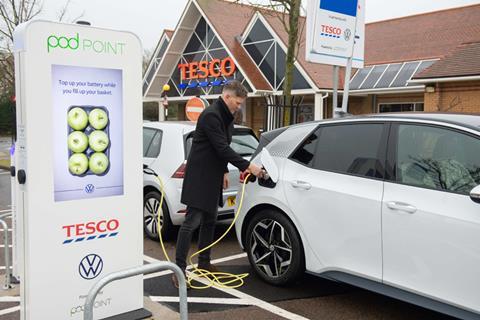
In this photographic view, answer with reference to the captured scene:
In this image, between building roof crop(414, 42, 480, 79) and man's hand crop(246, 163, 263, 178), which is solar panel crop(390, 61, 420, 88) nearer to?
building roof crop(414, 42, 480, 79)

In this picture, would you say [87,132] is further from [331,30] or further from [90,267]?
[331,30]

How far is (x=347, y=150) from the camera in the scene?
14.2 ft

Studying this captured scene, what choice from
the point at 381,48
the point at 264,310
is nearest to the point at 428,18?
the point at 381,48

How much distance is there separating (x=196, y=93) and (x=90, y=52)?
22.7 metres

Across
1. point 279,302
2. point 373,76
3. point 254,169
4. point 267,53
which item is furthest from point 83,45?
point 267,53

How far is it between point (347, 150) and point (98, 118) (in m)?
2.08

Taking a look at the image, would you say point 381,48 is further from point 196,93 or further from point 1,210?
point 1,210

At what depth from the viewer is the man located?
15.5 ft

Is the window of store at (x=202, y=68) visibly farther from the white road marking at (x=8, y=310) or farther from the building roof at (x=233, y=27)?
the white road marking at (x=8, y=310)

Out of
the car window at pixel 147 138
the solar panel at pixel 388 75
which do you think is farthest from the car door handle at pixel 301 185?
the solar panel at pixel 388 75

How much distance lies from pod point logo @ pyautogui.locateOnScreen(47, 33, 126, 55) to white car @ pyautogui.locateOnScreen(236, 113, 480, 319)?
193cm

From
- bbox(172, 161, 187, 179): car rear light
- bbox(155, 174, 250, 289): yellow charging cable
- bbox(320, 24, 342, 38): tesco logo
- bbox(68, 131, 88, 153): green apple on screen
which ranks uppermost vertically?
bbox(320, 24, 342, 38): tesco logo

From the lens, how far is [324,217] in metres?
4.24

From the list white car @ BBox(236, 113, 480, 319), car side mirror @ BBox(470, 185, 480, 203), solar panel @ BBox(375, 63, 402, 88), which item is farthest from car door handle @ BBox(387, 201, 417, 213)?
solar panel @ BBox(375, 63, 402, 88)
